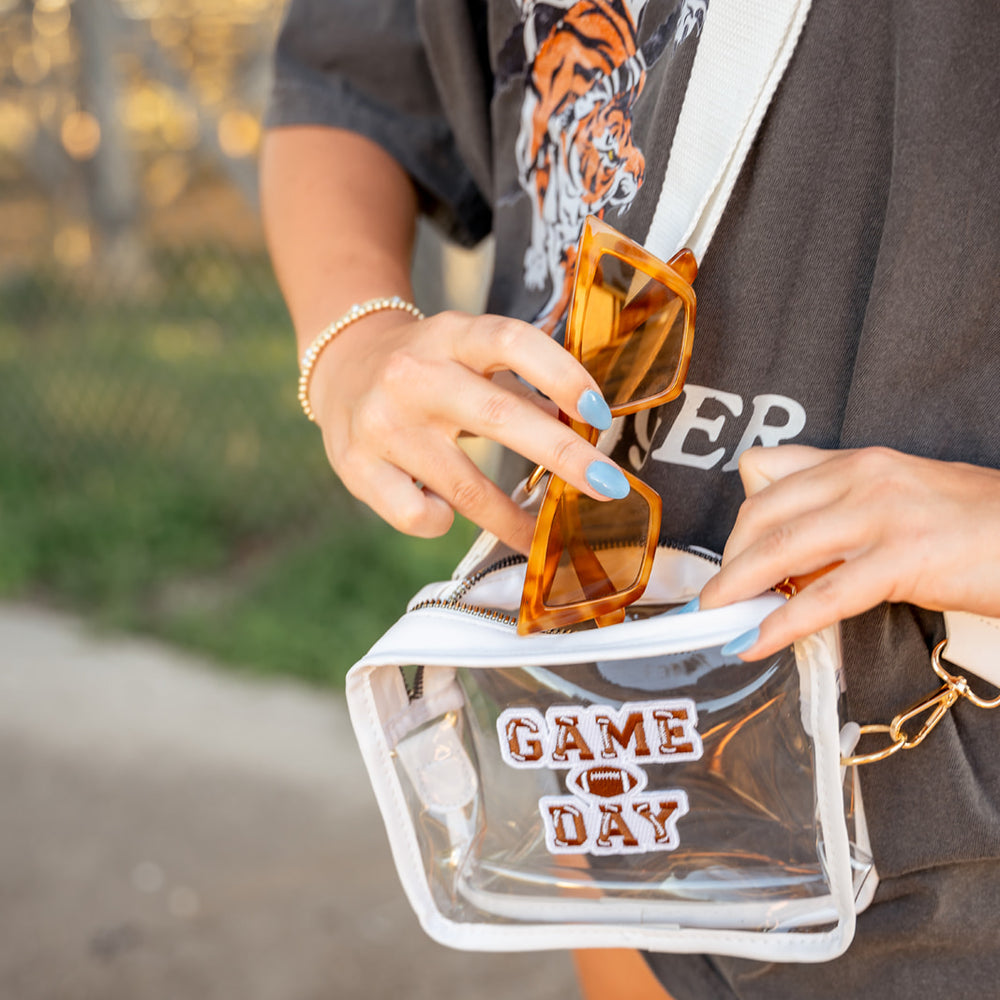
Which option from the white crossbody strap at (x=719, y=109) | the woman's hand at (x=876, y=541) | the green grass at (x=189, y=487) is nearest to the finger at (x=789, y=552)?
the woman's hand at (x=876, y=541)

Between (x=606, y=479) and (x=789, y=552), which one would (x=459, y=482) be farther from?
(x=789, y=552)

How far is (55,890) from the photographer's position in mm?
2354

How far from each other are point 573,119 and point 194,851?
2041 millimetres

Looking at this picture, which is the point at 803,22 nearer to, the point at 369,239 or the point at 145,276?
the point at 369,239

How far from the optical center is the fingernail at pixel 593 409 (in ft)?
2.23

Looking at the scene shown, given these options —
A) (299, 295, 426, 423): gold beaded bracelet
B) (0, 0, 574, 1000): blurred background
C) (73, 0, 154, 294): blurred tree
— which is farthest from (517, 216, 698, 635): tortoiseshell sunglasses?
(73, 0, 154, 294): blurred tree

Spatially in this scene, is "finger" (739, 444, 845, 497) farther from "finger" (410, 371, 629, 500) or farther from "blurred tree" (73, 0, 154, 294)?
"blurred tree" (73, 0, 154, 294)

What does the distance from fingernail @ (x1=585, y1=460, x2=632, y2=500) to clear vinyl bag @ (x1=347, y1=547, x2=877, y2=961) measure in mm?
91

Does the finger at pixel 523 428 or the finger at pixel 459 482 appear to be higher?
the finger at pixel 523 428

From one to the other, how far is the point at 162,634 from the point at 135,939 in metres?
1.15

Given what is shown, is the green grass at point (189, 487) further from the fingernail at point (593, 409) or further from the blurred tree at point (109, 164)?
the fingernail at point (593, 409)

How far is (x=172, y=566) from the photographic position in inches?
139

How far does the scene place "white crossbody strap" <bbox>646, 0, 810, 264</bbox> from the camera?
69cm

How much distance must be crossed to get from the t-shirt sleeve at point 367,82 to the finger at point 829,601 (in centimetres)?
72
